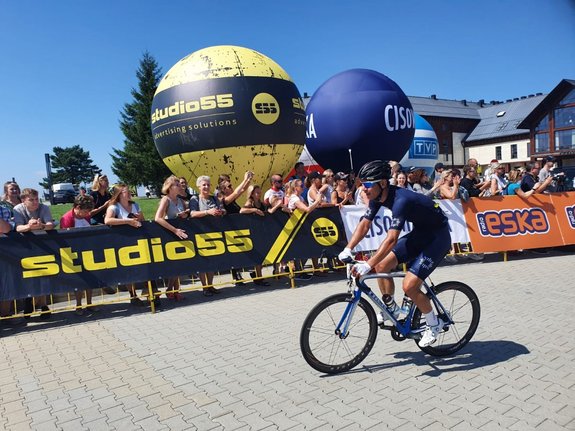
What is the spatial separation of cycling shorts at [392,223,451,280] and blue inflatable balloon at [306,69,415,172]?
9.16 m

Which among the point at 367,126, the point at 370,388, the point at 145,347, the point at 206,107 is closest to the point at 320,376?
the point at 370,388

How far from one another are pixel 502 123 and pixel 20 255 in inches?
2881

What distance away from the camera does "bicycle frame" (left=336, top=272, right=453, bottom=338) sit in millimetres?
4219

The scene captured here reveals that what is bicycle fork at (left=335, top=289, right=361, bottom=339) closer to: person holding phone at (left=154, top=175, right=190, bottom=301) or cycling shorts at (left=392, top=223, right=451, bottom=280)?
cycling shorts at (left=392, top=223, right=451, bottom=280)

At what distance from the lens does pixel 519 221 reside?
31.7ft

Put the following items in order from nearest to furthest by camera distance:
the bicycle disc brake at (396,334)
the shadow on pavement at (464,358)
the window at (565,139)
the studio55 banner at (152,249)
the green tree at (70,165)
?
the shadow on pavement at (464,358) < the bicycle disc brake at (396,334) < the studio55 banner at (152,249) < the window at (565,139) < the green tree at (70,165)

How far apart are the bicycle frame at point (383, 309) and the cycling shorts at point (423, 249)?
179 mm

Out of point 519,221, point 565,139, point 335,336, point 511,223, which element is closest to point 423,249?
point 335,336

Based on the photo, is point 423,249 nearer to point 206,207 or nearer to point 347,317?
point 347,317

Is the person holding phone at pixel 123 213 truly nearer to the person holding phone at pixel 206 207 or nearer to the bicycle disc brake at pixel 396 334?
the person holding phone at pixel 206 207

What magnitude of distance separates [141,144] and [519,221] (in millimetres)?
42536

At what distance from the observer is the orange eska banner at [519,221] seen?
9.45m

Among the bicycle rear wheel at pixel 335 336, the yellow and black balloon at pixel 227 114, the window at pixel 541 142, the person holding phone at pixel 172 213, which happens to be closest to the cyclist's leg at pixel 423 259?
the bicycle rear wheel at pixel 335 336

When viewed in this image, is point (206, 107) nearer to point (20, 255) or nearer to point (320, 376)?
point (20, 255)
